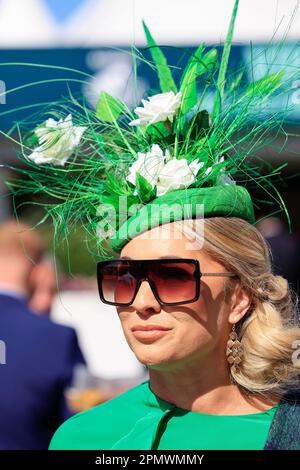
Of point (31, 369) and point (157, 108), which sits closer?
point (157, 108)

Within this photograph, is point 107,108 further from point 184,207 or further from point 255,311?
point 255,311

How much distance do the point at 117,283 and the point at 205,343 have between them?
0.26 meters

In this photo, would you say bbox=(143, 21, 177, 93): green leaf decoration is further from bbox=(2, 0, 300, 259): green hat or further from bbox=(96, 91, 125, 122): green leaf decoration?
bbox=(96, 91, 125, 122): green leaf decoration

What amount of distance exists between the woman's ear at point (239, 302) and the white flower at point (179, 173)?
11.3 inches

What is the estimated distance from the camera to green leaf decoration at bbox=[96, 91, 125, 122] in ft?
5.91

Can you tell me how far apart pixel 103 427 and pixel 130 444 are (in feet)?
0.33

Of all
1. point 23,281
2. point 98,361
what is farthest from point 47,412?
point 98,361

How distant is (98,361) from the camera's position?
12.8 ft

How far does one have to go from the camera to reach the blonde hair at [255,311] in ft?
5.41

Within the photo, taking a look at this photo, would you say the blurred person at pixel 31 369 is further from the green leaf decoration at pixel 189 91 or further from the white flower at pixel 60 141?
the green leaf decoration at pixel 189 91

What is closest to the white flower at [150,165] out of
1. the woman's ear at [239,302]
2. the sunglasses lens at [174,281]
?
the sunglasses lens at [174,281]

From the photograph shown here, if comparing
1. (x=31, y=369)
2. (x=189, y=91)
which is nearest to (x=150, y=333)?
(x=189, y=91)

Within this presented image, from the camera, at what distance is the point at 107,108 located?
181 centimetres

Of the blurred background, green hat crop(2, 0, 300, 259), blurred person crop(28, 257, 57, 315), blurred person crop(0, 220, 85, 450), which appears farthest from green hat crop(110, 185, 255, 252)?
blurred person crop(28, 257, 57, 315)
